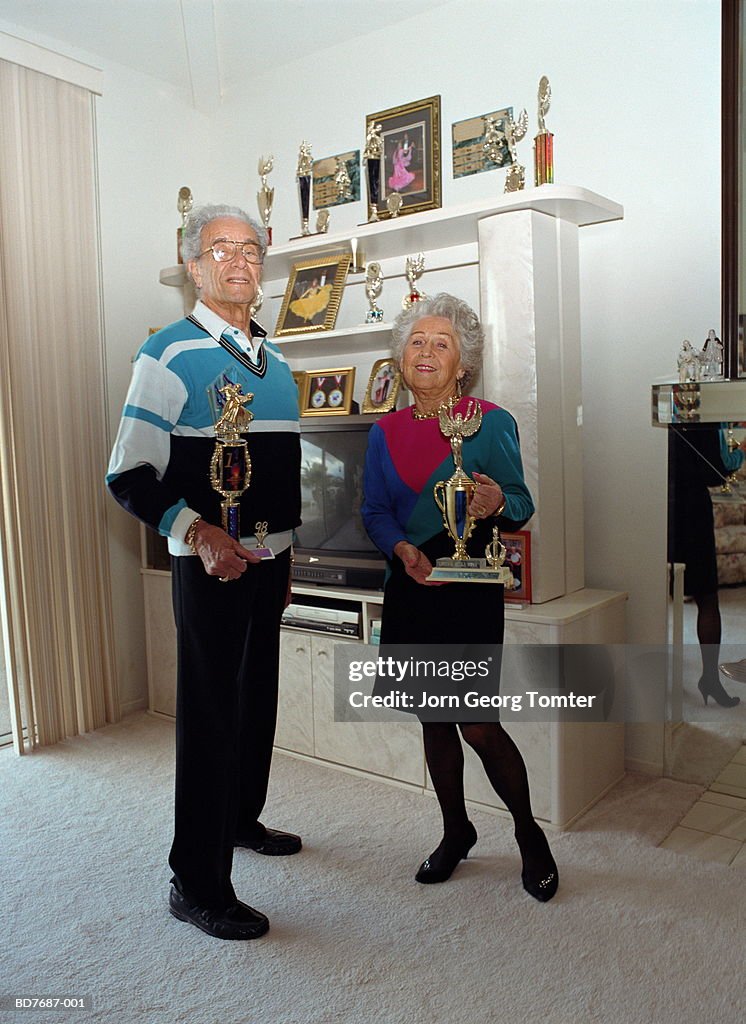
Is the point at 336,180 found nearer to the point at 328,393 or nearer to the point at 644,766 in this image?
the point at 328,393

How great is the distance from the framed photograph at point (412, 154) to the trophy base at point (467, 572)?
1496mm

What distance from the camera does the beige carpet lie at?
1790mm

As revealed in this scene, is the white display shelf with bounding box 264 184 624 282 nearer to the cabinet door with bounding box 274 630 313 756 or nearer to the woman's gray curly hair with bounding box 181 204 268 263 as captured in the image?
the woman's gray curly hair with bounding box 181 204 268 263

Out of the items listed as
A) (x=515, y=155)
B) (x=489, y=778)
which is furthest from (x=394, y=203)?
(x=489, y=778)

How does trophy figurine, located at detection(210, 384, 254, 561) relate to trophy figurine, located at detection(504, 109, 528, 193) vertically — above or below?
below

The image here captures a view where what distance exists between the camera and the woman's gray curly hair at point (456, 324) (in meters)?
2.17

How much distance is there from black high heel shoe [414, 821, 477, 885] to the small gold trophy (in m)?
1.05

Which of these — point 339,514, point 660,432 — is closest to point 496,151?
point 660,432

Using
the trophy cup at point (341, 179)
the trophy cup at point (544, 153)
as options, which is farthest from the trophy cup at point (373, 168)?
the trophy cup at point (544, 153)

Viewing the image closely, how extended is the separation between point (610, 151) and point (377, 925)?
250cm

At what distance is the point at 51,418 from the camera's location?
339cm

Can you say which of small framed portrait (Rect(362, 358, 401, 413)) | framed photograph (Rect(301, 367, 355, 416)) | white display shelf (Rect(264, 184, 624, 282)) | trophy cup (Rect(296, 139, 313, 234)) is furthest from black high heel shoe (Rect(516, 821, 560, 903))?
trophy cup (Rect(296, 139, 313, 234))

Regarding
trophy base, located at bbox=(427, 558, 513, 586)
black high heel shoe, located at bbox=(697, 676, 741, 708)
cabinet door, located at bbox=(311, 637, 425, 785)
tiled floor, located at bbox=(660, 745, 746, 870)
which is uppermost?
trophy base, located at bbox=(427, 558, 513, 586)

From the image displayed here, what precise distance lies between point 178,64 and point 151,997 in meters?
3.56
